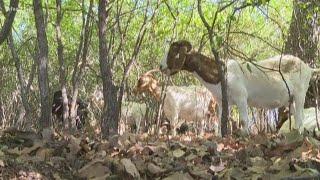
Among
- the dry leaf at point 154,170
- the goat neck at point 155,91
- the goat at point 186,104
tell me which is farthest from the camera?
the goat at point 186,104

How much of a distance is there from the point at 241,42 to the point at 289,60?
28.6 ft

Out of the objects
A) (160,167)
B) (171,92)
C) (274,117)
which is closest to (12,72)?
(171,92)

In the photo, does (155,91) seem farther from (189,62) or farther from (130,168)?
(130,168)

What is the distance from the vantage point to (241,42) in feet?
57.2

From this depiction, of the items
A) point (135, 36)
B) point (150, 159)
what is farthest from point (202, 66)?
point (135, 36)

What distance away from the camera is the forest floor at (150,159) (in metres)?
4.39

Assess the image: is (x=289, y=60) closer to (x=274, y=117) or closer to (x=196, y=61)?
(x=196, y=61)

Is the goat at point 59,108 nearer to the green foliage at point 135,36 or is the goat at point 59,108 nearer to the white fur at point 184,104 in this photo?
the green foliage at point 135,36

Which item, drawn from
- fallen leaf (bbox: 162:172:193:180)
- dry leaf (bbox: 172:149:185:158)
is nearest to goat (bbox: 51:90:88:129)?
dry leaf (bbox: 172:149:185:158)

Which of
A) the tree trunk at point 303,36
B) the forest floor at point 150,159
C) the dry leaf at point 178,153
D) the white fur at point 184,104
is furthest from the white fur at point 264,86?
the white fur at point 184,104

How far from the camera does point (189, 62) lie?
8.36 metres

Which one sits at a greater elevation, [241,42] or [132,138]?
[241,42]

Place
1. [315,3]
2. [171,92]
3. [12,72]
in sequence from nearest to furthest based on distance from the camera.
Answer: [315,3] < [171,92] < [12,72]

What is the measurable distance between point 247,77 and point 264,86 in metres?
0.33
